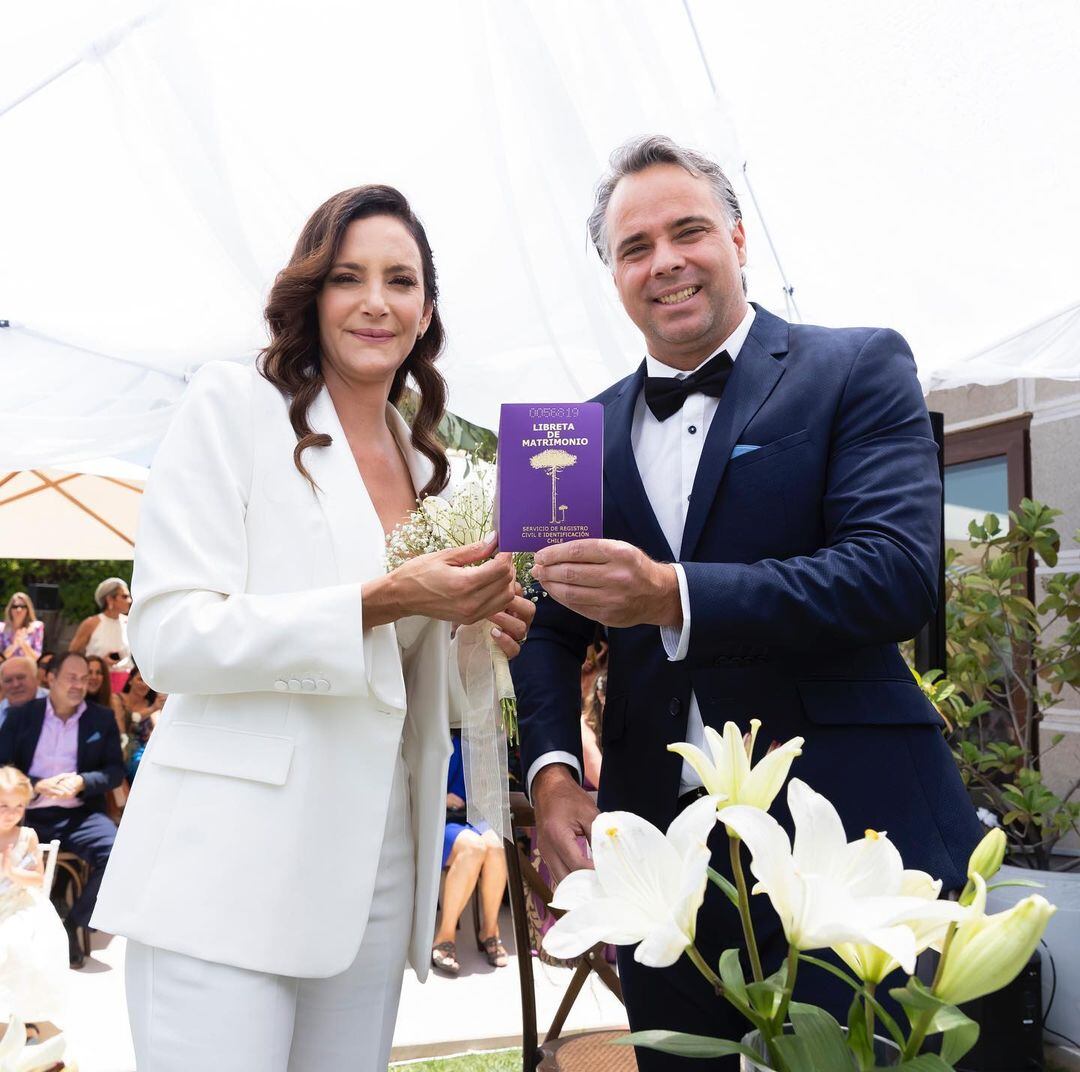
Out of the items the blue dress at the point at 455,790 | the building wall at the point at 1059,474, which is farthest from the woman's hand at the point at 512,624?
the blue dress at the point at 455,790

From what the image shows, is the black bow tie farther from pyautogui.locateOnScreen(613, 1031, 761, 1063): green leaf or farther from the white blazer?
pyautogui.locateOnScreen(613, 1031, 761, 1063): green leaf

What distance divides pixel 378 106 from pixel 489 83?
0.47 meters

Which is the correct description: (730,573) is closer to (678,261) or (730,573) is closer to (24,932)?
(678,261)

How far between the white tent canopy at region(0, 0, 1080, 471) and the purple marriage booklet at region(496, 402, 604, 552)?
236 centimetres

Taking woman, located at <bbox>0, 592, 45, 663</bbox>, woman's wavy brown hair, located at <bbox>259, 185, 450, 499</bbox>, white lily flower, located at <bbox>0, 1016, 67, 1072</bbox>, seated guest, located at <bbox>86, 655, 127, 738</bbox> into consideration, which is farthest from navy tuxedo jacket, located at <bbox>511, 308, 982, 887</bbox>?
woman, located at <bbox>0, 592, 45, 663</bbox>

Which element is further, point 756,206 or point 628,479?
point 756,206

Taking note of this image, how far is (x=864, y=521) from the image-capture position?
1829 millimetres

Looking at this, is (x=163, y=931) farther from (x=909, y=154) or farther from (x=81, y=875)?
(x=81, y=875)

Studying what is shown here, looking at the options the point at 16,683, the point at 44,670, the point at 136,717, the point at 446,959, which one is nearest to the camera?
the point at 446,959

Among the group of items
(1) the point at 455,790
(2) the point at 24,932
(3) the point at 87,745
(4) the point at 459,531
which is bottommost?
(1) the point at 455,790

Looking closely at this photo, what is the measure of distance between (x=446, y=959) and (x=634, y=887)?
601 centimetres

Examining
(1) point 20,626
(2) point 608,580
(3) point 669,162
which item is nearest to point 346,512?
(2) point 608,580

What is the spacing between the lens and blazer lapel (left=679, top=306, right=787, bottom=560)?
1967mm

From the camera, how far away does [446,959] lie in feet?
20.7
